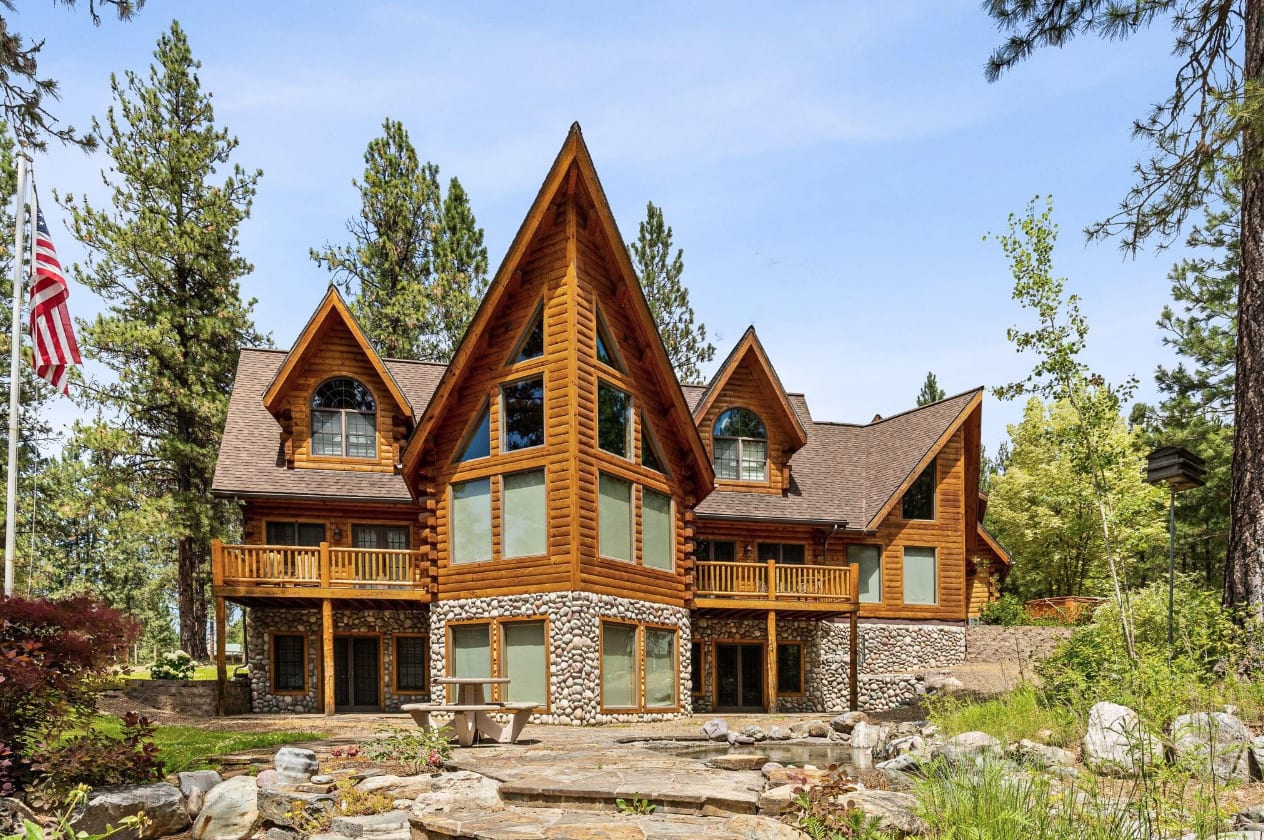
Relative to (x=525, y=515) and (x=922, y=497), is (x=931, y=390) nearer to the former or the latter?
(x=922, y=497)

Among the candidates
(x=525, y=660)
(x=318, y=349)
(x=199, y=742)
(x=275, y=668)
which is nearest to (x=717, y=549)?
(x=525, y=660)

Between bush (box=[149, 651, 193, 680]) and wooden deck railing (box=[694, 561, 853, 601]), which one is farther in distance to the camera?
bush (box=[149, 651, 193, 680])

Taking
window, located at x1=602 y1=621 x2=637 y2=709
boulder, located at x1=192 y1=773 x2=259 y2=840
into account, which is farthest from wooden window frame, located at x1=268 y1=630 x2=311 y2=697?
boulder, located at x1=192 y1=773 x2=259 y2=840

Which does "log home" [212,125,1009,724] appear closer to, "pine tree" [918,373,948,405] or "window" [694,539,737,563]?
"window" [694,539,737,563]

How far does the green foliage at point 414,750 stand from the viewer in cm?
995

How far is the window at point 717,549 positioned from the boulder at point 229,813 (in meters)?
15.8

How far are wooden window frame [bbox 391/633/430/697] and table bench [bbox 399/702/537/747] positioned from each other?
8.28 metres

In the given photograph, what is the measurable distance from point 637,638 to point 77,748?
443 inches

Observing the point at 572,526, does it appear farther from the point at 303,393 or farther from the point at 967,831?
the point at 967,831

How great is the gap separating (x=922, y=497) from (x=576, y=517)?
12.1 metres

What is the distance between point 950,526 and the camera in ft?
82.9

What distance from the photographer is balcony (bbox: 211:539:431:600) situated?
62.2 ft

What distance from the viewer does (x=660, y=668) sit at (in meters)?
19.0

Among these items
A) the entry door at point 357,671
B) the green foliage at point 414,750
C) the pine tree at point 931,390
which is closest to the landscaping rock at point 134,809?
the green foliage at point 414,750
